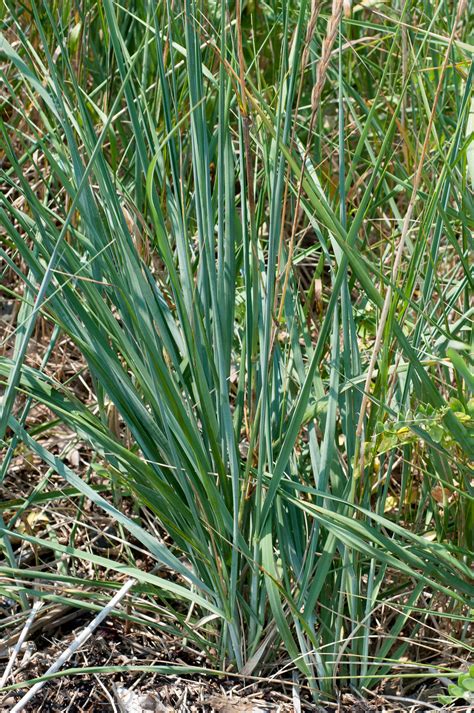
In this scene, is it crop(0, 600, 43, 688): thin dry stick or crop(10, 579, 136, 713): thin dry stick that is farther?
crop(0, 600, 43, 688): thin dry stick

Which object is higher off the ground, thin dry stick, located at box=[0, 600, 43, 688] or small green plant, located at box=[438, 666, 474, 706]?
small green plant, located at box=[438, 666, 474, 706]

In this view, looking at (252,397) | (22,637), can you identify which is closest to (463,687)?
(252,397)

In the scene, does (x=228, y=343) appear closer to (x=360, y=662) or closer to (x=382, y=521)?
(x=382, y=521)

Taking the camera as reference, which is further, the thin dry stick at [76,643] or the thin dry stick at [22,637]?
the thin dry stick at [22,637]

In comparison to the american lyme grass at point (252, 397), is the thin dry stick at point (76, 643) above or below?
below

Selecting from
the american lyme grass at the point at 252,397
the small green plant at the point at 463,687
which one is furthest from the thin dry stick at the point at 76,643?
the small green plant at the point at 463,687

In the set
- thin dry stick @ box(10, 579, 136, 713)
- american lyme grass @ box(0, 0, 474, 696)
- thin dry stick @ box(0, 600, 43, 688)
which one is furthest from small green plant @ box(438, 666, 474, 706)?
thin dry stick @ box(0, 600, 43, 688)

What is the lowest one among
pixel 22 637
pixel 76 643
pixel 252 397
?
pixel 22 637

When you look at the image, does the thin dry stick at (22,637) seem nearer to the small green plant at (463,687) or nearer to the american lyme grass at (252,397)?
the american lyme grass at (252,397)

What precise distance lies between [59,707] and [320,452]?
0.50 meters

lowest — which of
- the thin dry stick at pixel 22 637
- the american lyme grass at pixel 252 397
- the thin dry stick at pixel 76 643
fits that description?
the thin dry stick at pixel 22 637

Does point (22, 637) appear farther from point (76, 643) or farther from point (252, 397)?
point (252, 397)

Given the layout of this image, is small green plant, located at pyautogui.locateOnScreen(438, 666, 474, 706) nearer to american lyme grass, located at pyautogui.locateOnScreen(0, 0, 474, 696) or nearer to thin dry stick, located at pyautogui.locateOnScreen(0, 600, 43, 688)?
american lyme grass, located at pyautogui.locateOnScreen(0, 0, 474, 696)

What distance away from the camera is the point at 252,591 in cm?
102
